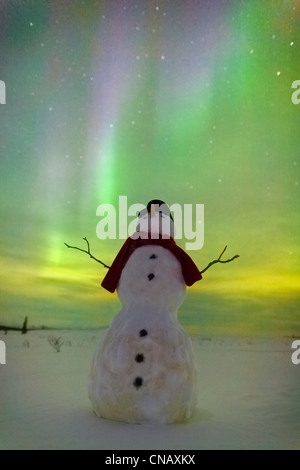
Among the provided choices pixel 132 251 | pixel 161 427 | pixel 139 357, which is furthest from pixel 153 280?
pixel 161 427

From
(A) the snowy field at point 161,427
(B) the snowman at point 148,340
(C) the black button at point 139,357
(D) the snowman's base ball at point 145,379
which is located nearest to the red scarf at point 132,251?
(B) the snowman at point 148,340

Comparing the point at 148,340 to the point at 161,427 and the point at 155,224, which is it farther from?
the point at 155,224

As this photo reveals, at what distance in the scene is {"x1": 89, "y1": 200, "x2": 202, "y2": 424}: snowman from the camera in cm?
190

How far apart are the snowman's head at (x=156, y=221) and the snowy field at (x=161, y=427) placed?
2.31 feet

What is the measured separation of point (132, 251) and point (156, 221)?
0.48 ft

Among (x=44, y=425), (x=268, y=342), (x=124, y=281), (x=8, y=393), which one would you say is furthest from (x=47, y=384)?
(x=268, y=342)

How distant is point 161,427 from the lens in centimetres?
188

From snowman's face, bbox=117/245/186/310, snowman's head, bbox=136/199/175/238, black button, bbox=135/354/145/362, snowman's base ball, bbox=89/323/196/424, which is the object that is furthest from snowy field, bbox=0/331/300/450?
snowman's head, bbox=136/199/175/238

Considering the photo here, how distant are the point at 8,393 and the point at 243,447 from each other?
44.5 inches

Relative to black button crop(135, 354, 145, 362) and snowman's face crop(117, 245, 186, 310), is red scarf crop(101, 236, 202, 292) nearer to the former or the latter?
snowman's face crop(117, 245, 186, 310)

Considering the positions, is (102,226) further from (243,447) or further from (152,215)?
(243,447)

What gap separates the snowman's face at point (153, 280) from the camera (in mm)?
2023

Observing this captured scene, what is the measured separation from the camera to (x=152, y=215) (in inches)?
84.3
